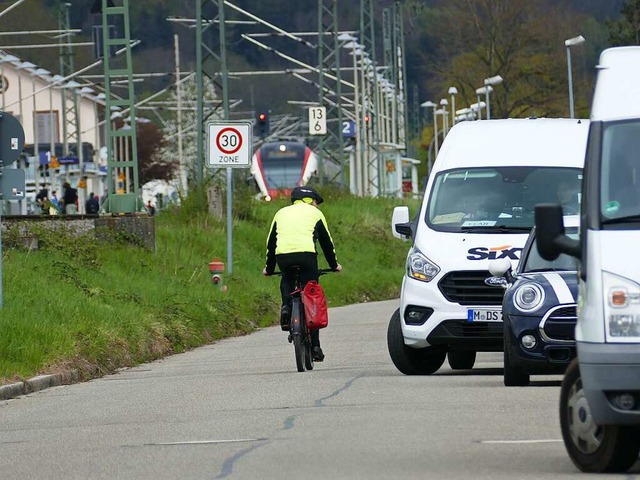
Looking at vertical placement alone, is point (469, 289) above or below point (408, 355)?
above

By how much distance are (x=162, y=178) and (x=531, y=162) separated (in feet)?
349

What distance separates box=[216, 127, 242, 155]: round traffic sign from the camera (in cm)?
3012

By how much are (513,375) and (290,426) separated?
298 cm

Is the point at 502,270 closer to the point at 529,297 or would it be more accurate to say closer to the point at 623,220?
the point at 529,297

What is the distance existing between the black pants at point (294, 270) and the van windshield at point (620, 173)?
8.70 m

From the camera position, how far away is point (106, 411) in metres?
14.6

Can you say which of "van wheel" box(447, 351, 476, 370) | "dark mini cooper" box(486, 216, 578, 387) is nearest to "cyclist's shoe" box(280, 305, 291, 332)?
"van wheel" box(447, 351, 476, 370)

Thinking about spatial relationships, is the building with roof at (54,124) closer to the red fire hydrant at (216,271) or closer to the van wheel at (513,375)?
the red fire hydrant at (216,271)

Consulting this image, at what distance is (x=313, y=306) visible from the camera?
18.3 meters

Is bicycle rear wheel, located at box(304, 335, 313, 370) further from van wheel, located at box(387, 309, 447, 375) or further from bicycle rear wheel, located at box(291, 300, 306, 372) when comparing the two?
van wheel, located at box(387, 309, 447, 375)

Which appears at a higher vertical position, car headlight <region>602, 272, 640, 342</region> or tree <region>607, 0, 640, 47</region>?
tree <region>607, 0, 640, 47</region>

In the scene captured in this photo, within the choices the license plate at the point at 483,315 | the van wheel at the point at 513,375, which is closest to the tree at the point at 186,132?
the license plate at the point at 483,315

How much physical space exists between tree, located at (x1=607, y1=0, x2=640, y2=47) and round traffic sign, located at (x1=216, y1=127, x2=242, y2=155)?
6852 centimetres

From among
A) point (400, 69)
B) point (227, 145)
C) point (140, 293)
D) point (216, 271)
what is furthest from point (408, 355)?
point (400, 69)
